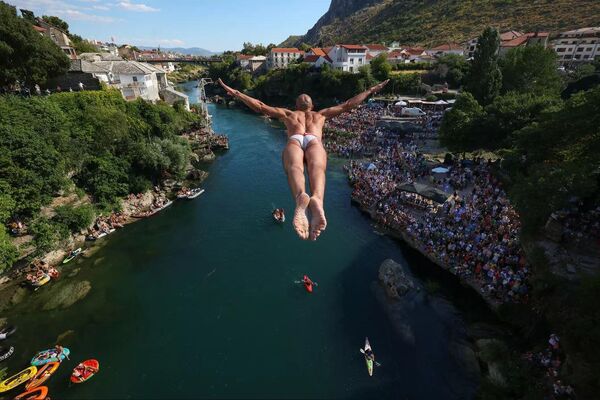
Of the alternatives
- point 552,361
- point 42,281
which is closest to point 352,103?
point 552,361

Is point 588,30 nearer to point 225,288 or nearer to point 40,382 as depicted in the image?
point 225,288

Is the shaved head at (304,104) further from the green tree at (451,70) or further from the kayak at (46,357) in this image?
the green tree at (451,70)

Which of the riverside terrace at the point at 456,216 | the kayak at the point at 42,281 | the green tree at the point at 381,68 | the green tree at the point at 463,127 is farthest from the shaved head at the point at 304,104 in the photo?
the green tree at the point at 381,68

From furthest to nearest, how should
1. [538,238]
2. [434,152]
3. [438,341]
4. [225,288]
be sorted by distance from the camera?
[434,152], [225,288], [538,238], [438,341]

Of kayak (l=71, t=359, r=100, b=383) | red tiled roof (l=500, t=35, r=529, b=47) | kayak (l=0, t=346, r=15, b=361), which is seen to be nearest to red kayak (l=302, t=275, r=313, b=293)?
kayak (l=71, t=359, r=100, b=383)

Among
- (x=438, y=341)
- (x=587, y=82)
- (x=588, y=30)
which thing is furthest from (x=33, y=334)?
(x=588, y=30)
